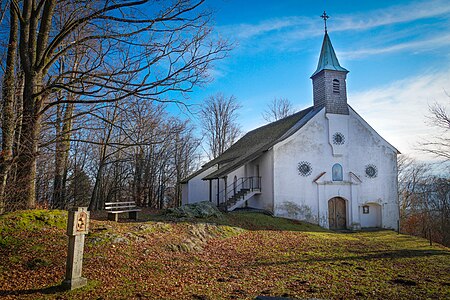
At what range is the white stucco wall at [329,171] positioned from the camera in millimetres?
21672

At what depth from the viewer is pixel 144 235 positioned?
11.1 meters

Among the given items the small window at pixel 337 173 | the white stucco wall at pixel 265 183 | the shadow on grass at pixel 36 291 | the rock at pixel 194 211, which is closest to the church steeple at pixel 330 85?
the small window at pixel 337 173

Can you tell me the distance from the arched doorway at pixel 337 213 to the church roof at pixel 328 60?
9542 mm

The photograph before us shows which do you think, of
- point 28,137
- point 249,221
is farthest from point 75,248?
point 249,221

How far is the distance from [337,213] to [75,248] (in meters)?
19.6

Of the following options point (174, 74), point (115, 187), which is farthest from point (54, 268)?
point (115, 187)

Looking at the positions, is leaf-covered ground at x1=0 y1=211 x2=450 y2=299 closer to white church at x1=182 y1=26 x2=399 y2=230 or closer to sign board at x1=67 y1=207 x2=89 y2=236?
sign board at x1=67 y1=207 x2=89 y2=236

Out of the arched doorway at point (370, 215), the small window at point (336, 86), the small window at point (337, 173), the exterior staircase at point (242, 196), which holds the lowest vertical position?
the arched doorway at point (370, 215)

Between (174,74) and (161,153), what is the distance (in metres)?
26.7

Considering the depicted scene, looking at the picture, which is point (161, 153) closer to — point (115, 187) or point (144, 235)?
point (115, 187)

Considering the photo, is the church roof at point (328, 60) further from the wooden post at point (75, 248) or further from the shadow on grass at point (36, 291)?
the shadow on grass at point (36, 291)

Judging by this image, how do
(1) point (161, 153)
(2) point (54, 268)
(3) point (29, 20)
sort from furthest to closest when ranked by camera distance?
(1) point (161, 153) → (3) point (29, 20) → (2) point (54, 268)

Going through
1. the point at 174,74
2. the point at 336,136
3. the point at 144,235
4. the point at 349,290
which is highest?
the point at 336,136

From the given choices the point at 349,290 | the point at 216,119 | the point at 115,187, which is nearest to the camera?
the point at 349,290
